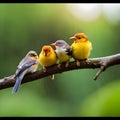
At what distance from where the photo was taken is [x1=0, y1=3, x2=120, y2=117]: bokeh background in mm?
8156

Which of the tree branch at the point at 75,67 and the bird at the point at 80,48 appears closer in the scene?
the tree branch at the point at 75,67

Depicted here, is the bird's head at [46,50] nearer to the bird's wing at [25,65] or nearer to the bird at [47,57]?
the bird at [47,57]

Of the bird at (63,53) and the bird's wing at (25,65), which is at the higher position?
the bird at (63,53)

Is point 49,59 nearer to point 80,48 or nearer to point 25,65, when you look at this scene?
point 80,48

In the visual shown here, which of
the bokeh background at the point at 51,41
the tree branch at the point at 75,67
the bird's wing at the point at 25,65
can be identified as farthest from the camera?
the bokeh background at the point at 51,41

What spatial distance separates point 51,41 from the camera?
8.65m

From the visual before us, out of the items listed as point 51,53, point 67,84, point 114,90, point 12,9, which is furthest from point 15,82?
point 12,9

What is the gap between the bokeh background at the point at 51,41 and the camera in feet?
26.8

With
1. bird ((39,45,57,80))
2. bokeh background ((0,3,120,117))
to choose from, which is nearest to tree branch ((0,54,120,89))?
bird ((39,45,57,80))

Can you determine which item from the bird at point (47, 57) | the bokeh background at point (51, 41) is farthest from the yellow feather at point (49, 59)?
the bokeh background at point (51, 41)

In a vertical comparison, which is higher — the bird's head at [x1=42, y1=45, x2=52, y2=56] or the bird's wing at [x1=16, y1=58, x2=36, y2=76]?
the bird's head at [x1=42, y1=45, x2=52, y2=56]

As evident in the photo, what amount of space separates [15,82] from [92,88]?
507 centimetres

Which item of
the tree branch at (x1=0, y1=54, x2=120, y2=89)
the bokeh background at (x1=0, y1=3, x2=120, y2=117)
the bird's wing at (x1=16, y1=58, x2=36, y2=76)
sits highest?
the tree branch at (x1=0, y1=54, x2=120, y2=89)

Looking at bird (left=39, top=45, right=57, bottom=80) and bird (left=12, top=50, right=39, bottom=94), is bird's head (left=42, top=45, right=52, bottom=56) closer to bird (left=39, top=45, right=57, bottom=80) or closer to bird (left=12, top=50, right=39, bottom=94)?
bird (left=39, top=45, right=57, bottom=80)
